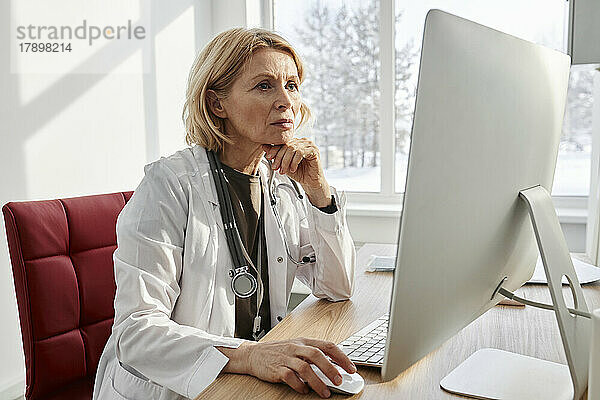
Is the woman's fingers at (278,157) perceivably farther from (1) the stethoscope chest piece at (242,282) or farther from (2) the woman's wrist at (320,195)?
(1) the stethoscope chest piece at (242,282)

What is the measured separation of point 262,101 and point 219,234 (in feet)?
1.05

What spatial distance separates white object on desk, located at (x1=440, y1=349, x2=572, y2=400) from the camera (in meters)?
0.91

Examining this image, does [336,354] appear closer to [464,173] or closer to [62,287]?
[464,173]

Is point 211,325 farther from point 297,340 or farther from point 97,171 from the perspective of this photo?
point 97,171

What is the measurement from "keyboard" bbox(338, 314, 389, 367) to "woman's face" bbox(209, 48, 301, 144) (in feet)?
1.62

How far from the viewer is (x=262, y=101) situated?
57.9 inches

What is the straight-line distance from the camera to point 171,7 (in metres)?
3.20

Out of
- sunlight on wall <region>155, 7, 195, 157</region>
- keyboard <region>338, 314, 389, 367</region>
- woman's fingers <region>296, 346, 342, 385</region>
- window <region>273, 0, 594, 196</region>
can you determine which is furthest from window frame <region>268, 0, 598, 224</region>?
woman's fingers <region>296, 346, 342, 385</region>

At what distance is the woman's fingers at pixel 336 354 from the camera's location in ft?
3.14

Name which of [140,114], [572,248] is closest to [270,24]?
[140,114]

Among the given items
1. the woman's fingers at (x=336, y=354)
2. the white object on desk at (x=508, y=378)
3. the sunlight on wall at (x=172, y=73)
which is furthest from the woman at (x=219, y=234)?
the sunlight on wall at (x=172, y=73)

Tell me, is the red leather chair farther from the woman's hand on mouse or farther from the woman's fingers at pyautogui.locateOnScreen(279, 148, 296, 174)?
the woman's hand on mouse

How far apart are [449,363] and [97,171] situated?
2011mm

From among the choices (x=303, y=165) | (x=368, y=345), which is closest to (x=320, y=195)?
(x=303, y=165)
